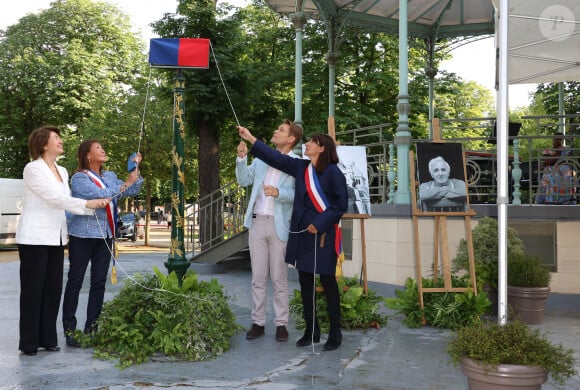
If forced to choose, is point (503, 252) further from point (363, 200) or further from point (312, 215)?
point (363, 200)

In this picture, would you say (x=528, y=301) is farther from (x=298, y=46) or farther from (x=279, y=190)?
(x=298, y=46)

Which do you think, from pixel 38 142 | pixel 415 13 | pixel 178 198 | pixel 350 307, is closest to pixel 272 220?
pixel 178 198

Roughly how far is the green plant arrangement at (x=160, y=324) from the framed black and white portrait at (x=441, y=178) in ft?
8.85

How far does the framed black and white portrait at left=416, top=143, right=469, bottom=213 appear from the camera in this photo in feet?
22.2

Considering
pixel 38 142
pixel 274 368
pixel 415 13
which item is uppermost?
pixel 415 13

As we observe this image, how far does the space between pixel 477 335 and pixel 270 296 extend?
5602mm

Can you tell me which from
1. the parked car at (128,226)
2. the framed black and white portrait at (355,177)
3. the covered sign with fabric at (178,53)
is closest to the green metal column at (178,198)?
the covered sign with fabric at (178,53)

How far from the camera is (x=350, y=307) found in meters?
6.28

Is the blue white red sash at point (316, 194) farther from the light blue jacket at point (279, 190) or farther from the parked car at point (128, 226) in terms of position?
the parked car at point (128, 226)

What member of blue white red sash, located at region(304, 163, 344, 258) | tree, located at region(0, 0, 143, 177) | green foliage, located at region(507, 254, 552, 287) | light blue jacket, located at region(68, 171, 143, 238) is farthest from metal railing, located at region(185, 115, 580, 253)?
tree, located at region(0, 0, 143, 177)

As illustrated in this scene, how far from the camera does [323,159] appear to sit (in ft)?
17.9

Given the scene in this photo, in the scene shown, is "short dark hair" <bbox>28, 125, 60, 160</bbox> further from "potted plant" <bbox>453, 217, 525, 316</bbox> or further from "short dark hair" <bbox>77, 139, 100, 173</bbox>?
"potted plant" <bbox>453, 217, 525, 316</bbox>

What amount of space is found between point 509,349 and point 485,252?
3.80 m

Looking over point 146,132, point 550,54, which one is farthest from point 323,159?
point 146,132
